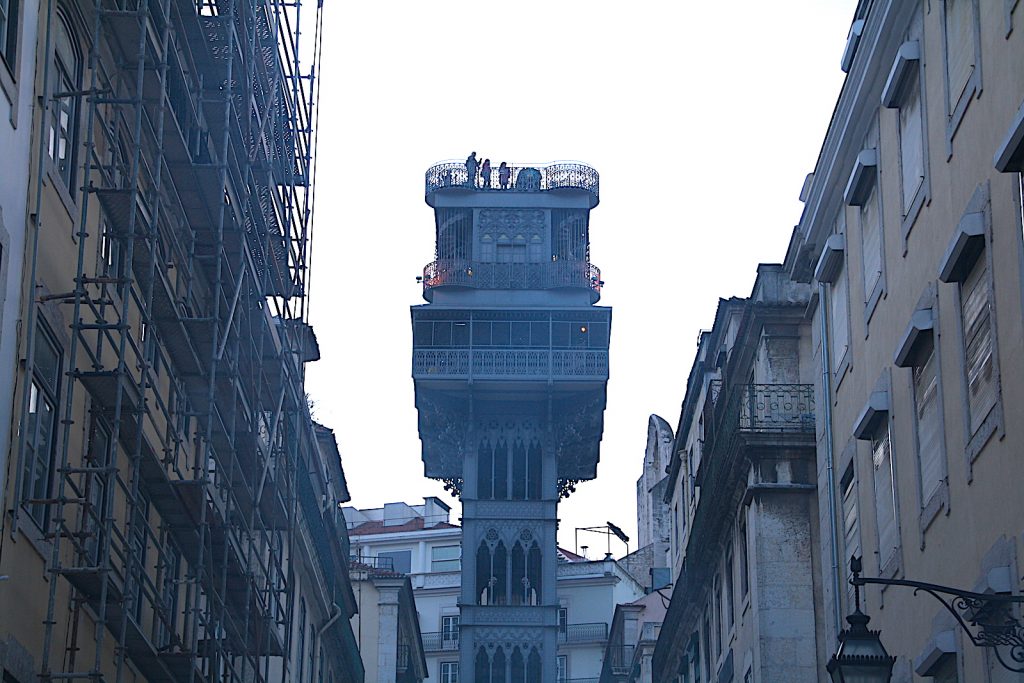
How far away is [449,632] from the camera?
3499 inches

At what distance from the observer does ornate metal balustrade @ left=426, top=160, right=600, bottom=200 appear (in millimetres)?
64375

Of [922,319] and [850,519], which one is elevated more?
[922,319]

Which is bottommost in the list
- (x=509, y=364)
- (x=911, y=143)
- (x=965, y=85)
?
(x=965, y=85)

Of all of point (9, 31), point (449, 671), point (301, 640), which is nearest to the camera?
point (9, 31)

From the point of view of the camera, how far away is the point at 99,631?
17047 millimetres

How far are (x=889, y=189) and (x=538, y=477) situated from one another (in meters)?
42.4

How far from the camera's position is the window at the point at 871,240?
68.9 ft

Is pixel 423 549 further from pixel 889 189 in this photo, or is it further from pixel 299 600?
pixel 889 189

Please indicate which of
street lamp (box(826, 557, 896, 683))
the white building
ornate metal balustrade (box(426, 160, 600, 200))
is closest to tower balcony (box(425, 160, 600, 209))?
ornate metal balustrade (box(426, 160, 600, 200))

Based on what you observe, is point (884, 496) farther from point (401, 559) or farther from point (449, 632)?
point (401, 559)

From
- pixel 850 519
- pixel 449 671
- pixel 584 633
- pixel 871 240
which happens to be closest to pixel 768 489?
pixel 850 519

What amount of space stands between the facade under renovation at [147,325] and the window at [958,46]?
7.77 metres

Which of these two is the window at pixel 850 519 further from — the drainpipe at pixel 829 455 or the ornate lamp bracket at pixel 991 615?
the ornate lamp bracket at pixel 991 615

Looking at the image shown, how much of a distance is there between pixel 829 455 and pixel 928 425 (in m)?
5.80
